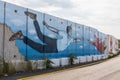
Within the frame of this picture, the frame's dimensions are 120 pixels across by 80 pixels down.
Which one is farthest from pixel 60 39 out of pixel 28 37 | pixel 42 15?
pixel 28 37

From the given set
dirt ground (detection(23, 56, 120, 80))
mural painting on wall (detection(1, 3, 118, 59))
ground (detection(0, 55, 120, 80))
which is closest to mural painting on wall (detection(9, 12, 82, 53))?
mural painting on wall (detection(1, 3, 118, 59))

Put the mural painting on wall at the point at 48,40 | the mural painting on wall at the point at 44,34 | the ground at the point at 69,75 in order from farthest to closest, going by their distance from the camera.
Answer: the mural painting on wall at the point at 48,40 → the mural painting on wall at the point at 44,34 → the ground at the point at 69,75

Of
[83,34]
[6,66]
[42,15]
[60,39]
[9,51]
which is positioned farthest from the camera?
[83,34]

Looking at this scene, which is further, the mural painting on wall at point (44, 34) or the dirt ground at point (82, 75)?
the mural painting on wall at point (44, 34)

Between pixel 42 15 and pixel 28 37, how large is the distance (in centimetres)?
332

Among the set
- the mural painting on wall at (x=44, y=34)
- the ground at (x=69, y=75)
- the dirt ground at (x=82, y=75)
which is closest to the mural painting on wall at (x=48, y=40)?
the mural painting on wall at (x=44, y=34)

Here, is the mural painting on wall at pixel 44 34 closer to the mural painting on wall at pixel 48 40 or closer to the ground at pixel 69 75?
the mural painting on wall at pixel 48 40

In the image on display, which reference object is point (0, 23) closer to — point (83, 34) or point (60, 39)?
point (60, 39)

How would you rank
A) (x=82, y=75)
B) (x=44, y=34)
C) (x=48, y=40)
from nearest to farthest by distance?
(x=82, y=75), (x=44, y=34), (x=48, y=40)

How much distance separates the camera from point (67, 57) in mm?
27391

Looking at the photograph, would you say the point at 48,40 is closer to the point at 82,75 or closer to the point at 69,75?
the point at 69,75

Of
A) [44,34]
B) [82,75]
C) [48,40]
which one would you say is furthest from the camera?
[48,40]

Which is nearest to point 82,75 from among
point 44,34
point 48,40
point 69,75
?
point 69,75

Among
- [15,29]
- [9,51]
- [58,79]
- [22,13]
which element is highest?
[22,13]
